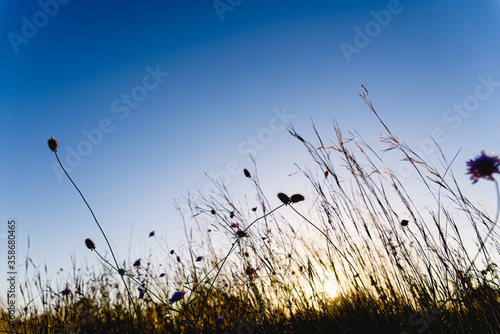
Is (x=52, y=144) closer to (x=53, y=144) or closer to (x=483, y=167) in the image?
(x=53, y=144)

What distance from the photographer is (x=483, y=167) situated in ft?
2.37

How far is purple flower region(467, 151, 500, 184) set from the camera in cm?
70

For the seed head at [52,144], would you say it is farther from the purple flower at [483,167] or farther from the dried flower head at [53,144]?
the purple flower at [483,167]

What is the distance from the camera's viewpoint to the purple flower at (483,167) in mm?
703

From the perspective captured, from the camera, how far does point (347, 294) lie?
5.32 feet

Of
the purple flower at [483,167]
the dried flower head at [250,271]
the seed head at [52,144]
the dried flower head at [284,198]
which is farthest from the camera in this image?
the dried flower head at [250,271]

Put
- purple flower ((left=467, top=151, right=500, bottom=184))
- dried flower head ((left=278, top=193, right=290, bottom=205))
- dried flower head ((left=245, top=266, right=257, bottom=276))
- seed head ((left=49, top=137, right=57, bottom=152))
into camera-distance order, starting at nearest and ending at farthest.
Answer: purple flower ((left=467, top=151, right=500, bottom=184)) → seed head ((left=49, top=137, right=57, bottom=152)) → dried flower head ((left=278, top=193, right=290, bottom=205)) → dried flower head ((left=245, top=266, right=257, bottom=276))

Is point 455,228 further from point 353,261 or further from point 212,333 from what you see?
point 212,333

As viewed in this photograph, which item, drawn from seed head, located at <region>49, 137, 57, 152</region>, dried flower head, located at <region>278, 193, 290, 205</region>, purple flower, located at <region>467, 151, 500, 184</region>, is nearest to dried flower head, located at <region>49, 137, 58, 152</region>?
seed head, located at <region>49, 137, 57, 152</region>

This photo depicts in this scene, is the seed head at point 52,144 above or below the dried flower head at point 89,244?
above

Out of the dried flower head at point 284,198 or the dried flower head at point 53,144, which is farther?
the dried flower head at point 284,198

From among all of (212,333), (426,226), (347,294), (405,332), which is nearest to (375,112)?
(426,226)

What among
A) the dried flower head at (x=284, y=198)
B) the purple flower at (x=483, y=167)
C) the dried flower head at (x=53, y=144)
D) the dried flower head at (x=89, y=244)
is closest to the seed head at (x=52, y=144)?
the dried flower head at (x=53, y=144)

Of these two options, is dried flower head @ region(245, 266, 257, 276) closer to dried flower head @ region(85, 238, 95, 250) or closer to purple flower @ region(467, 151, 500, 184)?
dried flower head @ region(85, 238, 95, 250)
